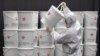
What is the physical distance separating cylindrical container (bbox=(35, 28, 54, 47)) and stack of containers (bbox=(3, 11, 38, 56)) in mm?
146

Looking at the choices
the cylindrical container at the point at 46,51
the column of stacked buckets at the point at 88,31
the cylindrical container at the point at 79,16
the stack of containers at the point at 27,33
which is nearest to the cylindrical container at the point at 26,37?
the stack of containers at the point at 27,33

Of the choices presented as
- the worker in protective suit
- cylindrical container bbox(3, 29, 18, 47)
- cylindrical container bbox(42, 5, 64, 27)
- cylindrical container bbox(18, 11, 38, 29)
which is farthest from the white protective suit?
cylindrical container bbox(3, 29, 18, 47)

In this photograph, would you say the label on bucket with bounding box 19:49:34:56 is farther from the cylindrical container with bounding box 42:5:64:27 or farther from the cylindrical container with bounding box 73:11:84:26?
the cylindrical container with bounding box 73:11:84:26

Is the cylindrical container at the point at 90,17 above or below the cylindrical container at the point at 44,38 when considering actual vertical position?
above

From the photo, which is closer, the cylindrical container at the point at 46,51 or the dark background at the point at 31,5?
the cylindrical container at the point at 46,51

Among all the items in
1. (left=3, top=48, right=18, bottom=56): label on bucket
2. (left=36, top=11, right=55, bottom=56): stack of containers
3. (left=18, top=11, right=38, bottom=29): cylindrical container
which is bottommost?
(left=3, top=48, right=18, bottom=56): label on bucket

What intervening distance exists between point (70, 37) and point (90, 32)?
131 centimetres

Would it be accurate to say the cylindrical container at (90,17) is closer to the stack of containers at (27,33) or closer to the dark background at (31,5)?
the dark background at (31,5)

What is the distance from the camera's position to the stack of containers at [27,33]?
4.75 meters

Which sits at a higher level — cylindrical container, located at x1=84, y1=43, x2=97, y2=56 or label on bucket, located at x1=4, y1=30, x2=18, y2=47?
label on bucket, located at x1=4, y1=30, x2=18, y2=47

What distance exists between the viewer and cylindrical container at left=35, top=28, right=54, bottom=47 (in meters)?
4.56

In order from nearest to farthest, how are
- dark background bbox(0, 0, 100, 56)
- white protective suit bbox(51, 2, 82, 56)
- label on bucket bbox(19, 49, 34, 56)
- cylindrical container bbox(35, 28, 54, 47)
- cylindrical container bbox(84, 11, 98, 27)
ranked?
white protective suit bbox(51, 2, 82, 56)
cylindrical container bbox(35, 28, 54, 47)
label on bucket bbox(19, 49, 34, 56)
cylindrical container bbox(84, 11, 98, 27)
dark background bbox(0, 0, 100, 56)

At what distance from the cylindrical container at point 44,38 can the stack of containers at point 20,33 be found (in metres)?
0.15

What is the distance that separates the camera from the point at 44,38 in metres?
4.69
